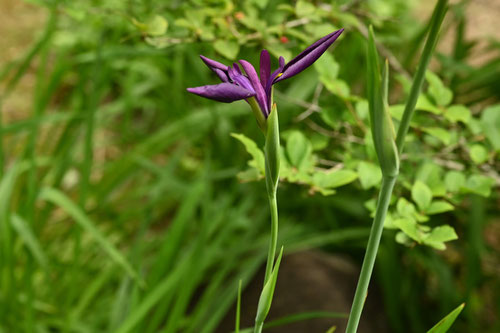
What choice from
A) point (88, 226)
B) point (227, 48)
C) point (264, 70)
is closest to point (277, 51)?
point (227, 48)

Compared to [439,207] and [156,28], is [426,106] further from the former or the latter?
[156,28]

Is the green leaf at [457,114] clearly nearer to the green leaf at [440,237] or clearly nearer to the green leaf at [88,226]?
the green leaf at [440,237]

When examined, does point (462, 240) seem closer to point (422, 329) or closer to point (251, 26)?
point (422, 329)

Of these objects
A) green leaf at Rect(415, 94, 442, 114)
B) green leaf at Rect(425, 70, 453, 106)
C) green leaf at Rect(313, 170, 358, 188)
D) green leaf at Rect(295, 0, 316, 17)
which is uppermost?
green leaf at Rect(295, 0, 316, 17)

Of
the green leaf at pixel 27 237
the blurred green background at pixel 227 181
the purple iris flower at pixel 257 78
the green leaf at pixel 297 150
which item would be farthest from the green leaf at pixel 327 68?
the green leaf at pixel 27 237

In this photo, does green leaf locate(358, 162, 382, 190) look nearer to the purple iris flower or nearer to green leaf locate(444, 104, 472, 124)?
green leaf locate(444, 104, 472, 124)

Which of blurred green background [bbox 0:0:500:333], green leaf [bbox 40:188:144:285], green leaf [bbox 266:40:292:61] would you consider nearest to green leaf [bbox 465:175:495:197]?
blurred green background [bbox 0:0:500:333]
